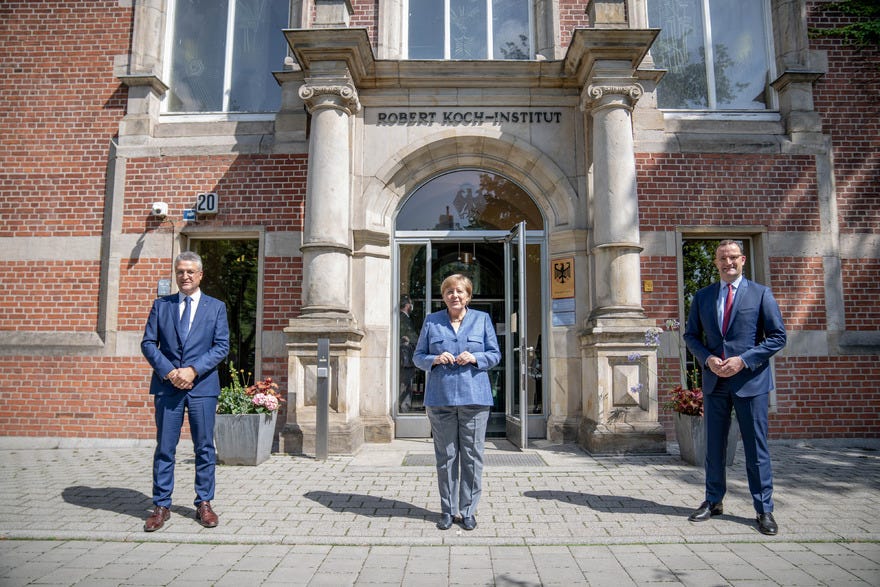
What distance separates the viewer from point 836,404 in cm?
744

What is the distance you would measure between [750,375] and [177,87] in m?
8.27

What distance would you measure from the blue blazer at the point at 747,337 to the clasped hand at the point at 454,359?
5.81 ft

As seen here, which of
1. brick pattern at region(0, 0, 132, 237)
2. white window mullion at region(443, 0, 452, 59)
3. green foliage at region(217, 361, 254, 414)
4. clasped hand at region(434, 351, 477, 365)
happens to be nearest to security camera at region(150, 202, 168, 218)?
brick pattern at region(0, 0, 132, 237)

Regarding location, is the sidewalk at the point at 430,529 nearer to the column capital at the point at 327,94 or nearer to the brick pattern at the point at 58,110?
the brick pattern at the point at 58,110

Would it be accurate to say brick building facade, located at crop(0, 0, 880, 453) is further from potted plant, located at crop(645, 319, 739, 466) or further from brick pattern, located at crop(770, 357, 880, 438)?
potted plant, located at crop(645, 319, 739, 466)

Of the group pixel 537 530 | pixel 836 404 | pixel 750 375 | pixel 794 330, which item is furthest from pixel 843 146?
pixel 537 530

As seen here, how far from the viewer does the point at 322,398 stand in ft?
21.0

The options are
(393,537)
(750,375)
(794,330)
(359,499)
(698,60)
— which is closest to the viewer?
(393,537)

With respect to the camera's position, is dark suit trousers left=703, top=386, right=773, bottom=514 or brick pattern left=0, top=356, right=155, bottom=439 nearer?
dark suit trousers left=703, top=386, right=773, bottom=514

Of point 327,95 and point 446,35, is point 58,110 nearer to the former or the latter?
point 327,95

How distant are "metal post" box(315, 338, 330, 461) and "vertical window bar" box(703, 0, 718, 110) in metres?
6.37

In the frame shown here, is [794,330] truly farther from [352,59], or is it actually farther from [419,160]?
[352,59]

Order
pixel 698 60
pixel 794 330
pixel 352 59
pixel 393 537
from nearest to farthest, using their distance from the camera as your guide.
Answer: pixel 393 537 < pixel 352 59 < pixel 794 330 < pixel 698 60

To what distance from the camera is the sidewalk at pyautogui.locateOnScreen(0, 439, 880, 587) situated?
3162 mm
